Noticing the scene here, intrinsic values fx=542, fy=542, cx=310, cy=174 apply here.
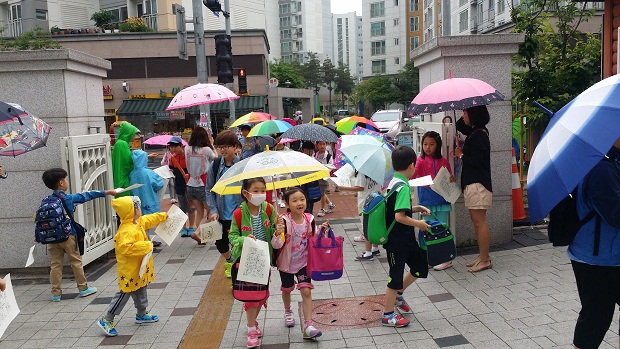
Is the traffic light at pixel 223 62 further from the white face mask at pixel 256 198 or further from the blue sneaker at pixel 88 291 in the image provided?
the white face mask at pixel 256 198

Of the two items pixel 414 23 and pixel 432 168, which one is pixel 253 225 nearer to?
pixel 432 168

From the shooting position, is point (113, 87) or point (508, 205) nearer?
point (508, 205)

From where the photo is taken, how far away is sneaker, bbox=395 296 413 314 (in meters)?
5.25

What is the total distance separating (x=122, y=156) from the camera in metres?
7.69

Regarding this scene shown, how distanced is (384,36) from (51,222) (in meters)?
70.7

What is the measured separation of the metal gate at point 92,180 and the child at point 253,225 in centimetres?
302

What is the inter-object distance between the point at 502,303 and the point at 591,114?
2751 mm

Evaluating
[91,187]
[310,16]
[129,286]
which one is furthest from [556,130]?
[310,16]

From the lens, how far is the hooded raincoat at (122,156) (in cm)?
770

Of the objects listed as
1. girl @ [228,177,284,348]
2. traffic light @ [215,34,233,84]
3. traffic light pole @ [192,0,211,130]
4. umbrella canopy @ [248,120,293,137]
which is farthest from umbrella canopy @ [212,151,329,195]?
traffic light @ [215,34,233,84]

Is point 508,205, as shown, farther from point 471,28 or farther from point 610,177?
point 471,28

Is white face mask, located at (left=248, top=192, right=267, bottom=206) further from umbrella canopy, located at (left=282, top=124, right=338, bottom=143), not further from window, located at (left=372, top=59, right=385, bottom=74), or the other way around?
window, located at (left=372, top=59, right=385, bottom=74)

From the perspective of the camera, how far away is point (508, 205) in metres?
7.18

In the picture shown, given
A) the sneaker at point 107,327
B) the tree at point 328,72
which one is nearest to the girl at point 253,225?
the sneaker at point 107,327
